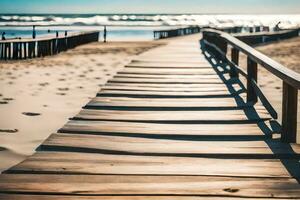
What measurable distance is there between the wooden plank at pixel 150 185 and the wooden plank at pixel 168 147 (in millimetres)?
567

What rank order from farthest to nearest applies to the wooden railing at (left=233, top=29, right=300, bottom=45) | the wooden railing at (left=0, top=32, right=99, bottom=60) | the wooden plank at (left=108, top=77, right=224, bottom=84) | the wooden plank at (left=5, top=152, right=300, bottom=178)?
the wooden railing at (left=233, top=29, right=300, bottom=45)
the wooden railing at (left=0, top=32, right=99, bottom=60)
the wooden plank at (left=108, top=77, right=224, bottom=84)
the wooden plank at (left=5, top=152, right=300, bottom=178)

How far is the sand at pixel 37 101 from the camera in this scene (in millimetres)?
4359

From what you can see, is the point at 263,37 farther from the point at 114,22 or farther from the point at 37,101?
the point at 114,22

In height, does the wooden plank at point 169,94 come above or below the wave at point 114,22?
below

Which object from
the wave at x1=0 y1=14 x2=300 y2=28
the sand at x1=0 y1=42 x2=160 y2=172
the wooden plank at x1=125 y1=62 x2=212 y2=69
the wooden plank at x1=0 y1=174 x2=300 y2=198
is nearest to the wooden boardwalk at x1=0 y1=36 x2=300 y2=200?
the wooden plank at x1=0 y1=174 x2=300 y2=198

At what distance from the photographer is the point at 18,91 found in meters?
7.86

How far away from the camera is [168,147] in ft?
11.9

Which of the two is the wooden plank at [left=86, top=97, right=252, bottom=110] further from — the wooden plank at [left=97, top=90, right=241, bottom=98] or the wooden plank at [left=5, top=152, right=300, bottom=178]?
the wooden plank at [left=5, top=152, right=300, bottom=178]

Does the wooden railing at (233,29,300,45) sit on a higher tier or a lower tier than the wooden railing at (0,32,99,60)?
higher

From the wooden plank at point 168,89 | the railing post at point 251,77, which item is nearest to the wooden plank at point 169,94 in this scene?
the wooden plank at point 168,89

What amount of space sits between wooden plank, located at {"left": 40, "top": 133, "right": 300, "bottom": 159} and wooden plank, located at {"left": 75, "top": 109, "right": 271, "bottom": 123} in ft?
2.58

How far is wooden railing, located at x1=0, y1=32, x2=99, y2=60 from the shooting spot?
16.3 metres

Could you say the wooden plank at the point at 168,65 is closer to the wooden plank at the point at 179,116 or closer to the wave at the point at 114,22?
the wooden plank at the point at 179,116

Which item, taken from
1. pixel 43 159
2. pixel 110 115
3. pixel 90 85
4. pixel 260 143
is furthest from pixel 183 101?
pixel 90 85
